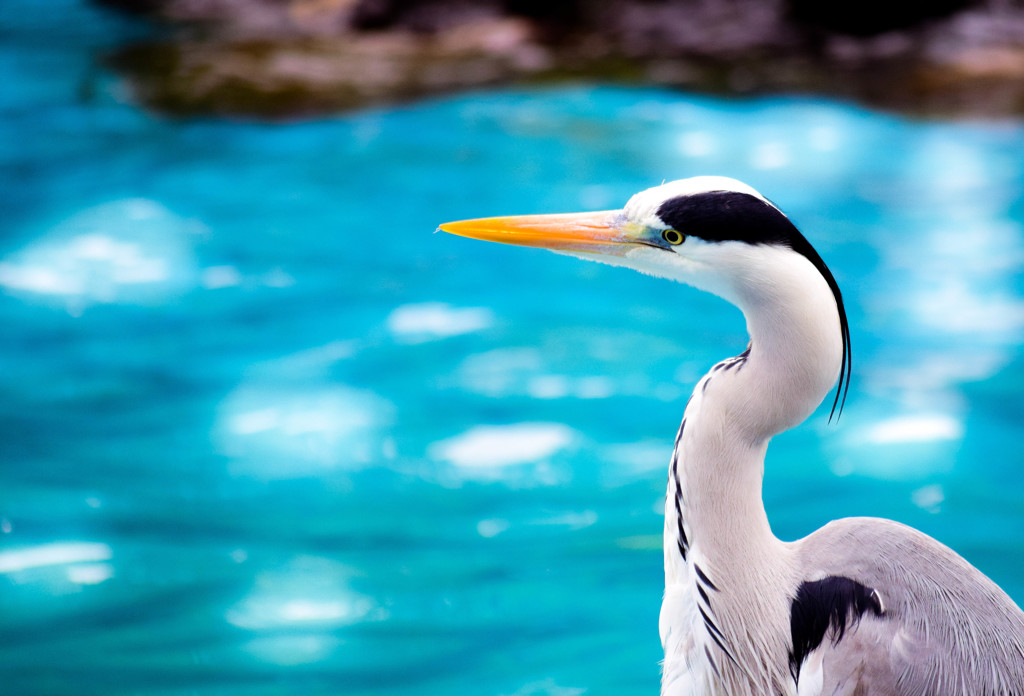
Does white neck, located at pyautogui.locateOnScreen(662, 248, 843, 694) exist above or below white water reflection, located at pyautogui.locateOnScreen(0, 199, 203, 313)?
below

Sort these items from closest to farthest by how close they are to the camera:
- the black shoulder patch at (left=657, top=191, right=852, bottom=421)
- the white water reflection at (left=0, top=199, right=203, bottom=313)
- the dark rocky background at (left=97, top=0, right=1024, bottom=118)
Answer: the black shoulder patch at (left=657, top=191, right=852, bottom=421) → the white water reflection at (left=0, top=199, right=203, bottom=313) → the dark rocky background at (left=97, top=0, right=1024, bottom=118)

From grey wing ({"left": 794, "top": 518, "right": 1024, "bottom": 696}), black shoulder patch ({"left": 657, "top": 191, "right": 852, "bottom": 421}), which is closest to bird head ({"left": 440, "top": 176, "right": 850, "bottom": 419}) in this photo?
black shoulder patch ({"left": 657, "top": 191, "right": 852, "bottom": 421})

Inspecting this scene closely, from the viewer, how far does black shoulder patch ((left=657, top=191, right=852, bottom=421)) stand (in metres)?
1.29

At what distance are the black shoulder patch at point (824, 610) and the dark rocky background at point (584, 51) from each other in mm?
4469

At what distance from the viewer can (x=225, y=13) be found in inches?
286

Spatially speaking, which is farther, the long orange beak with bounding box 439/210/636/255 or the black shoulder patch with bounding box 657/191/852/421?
the long orange beak with bounding box 439/210/636/255

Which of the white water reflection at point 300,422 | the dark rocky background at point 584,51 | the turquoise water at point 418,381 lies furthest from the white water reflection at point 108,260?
the dark rocky background at point 584,51

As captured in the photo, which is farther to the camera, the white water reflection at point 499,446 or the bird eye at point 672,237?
the white water reflection at point 499,446

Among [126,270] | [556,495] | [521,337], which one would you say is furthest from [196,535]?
[126,270]

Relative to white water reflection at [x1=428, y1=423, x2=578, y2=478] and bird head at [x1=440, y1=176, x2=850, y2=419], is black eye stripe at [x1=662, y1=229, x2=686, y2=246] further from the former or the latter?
white water reflection at [x1=428, y1=423, x2=578, y2=478]

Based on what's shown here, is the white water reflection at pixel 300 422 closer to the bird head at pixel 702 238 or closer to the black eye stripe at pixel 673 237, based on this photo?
the bird head at pixel 702 238

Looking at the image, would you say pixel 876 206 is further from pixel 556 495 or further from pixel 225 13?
pixel 225 13

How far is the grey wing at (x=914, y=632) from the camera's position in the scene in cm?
135

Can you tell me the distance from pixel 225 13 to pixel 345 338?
470 cm
